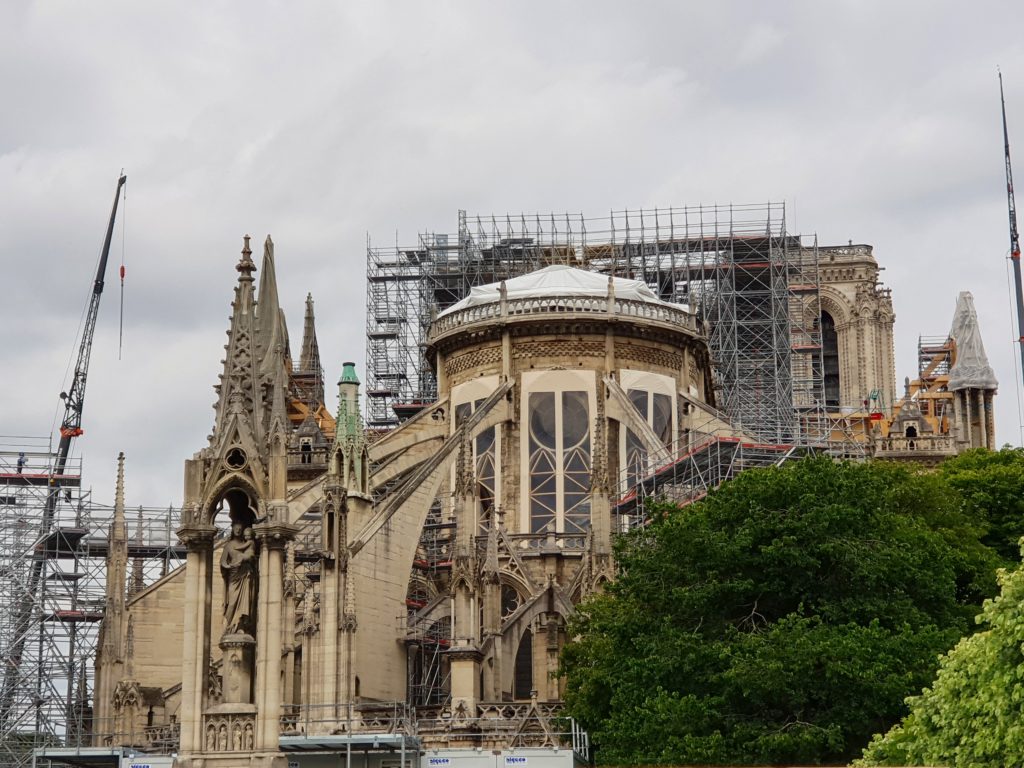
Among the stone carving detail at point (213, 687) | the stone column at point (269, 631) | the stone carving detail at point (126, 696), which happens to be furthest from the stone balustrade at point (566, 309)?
the stone carving detail at point (213, 687)

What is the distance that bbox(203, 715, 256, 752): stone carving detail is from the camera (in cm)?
2505

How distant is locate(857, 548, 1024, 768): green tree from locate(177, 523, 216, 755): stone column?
10.5 m

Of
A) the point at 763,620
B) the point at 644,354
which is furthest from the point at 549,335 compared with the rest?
the point at 763,620

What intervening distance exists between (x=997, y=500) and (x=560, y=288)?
718 inches

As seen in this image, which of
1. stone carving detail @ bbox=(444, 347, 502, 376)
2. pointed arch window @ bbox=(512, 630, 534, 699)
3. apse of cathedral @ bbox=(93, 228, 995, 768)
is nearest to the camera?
apse of cathedral @ bbox=(93, 228, 995, 768)

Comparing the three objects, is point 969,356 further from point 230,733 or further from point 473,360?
point 230,733

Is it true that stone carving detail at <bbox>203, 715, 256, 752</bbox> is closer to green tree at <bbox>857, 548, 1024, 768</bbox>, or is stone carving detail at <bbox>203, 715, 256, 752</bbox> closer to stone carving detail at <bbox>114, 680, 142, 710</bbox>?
green tree at <bbox>857, 548, 1024, 768</bbox>

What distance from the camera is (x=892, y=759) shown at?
30422mm

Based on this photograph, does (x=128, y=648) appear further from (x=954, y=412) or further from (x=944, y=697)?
(x=954, y=412)

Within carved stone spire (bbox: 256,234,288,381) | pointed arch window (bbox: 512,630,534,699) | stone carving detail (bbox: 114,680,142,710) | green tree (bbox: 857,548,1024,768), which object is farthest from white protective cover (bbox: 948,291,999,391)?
carved stone spire (bbox: 256,234,288,381)

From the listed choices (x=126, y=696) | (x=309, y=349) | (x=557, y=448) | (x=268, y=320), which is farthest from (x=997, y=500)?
(x=309, y=349)

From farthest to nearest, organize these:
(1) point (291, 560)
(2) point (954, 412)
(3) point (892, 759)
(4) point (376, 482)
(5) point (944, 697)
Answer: (2) point (954, 412) < (4) point (376, 482) < (1) point (291, 560) < (3) point (892, 759) < (5) point (944, 697)

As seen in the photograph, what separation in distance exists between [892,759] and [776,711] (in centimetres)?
807

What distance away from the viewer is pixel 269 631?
2553cm
